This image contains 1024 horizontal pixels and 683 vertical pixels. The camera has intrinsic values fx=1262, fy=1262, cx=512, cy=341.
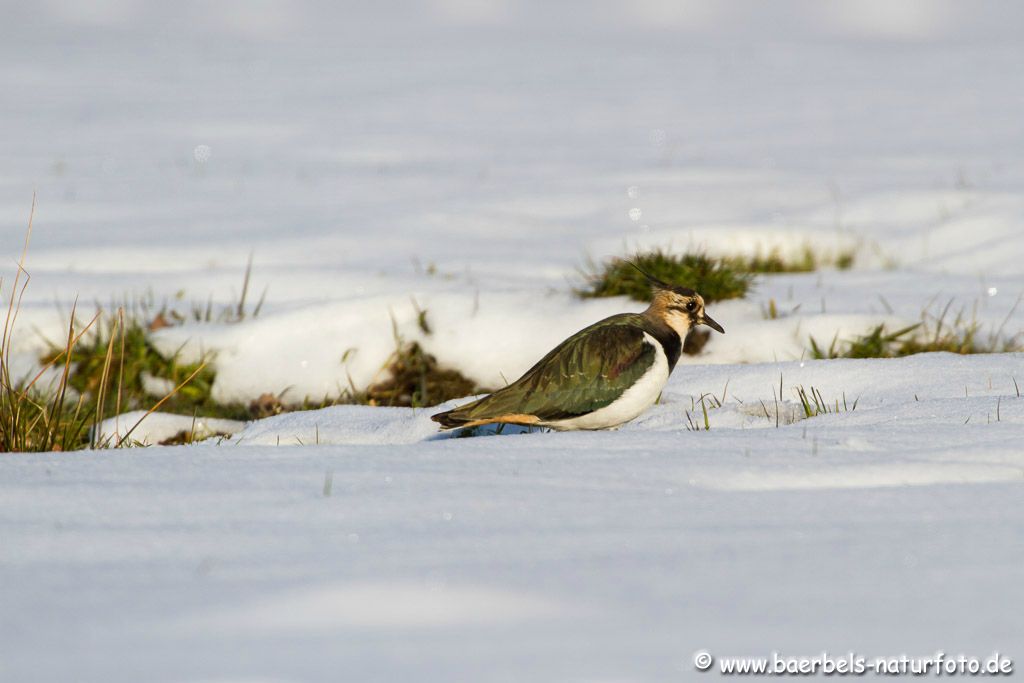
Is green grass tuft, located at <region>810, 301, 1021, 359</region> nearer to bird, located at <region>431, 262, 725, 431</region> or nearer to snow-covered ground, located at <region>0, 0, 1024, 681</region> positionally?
snow-covered ground, located at <region>0, 0, 1024, 681</region>

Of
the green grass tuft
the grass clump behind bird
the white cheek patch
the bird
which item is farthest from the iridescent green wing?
the grass clump behind bird

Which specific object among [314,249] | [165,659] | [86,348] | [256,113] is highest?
[256,113]

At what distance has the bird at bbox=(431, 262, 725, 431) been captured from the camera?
12.8ft

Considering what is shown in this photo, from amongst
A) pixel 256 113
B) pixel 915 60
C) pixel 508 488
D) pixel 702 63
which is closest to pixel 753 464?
pixel 508 488

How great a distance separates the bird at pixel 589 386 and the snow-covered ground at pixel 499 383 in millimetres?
229

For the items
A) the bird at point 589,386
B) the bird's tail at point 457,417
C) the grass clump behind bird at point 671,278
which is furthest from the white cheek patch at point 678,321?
the grass clump behind bird at point 671,278

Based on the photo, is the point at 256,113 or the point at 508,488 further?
the point at 256,113

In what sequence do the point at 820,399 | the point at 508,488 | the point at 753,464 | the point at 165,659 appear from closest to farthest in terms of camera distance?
the point at 165,659, the point at 508,488, the point at 753,464, the point at 820,399

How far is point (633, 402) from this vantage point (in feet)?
12.8

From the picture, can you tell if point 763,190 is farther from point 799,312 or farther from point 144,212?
point 144,212

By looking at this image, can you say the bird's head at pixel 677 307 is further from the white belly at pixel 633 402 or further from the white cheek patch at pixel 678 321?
the white belly at pixel 633 402

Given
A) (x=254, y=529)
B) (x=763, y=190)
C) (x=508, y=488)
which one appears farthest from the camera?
(x=763, y=190)

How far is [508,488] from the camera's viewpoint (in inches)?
113

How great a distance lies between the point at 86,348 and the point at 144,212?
3.58 m
